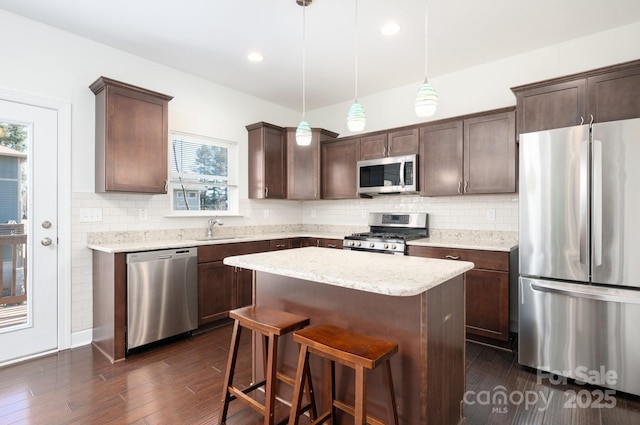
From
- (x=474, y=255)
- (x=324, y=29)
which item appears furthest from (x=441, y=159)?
(x=324, y=29)

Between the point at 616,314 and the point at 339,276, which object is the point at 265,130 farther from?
the point at 616,314

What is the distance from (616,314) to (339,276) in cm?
206

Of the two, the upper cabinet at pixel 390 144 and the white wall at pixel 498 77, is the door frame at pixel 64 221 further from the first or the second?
the white wall at pixel 498 77

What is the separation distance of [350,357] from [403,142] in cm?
304

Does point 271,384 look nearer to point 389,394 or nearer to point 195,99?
point 389,394

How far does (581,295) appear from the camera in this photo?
7.65 ft

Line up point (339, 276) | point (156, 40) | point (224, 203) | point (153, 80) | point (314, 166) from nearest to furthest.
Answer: point (339, 276) < point (156, 40) < point (153, 80) < point (224, 203) < point (314, 166)

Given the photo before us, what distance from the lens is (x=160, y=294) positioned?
9.81 ft

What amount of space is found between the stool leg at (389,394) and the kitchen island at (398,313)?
0.08 m

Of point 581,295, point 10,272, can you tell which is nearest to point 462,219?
point 581,295

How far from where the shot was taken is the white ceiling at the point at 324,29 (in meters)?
2.58

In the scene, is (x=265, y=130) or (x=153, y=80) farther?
(x=265, y=130)

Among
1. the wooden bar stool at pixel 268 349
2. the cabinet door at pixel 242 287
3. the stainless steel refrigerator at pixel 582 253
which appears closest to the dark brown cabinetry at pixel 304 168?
the cabinet door at pixel 242 287

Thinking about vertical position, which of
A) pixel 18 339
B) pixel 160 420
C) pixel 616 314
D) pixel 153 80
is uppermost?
pixel 153 80
